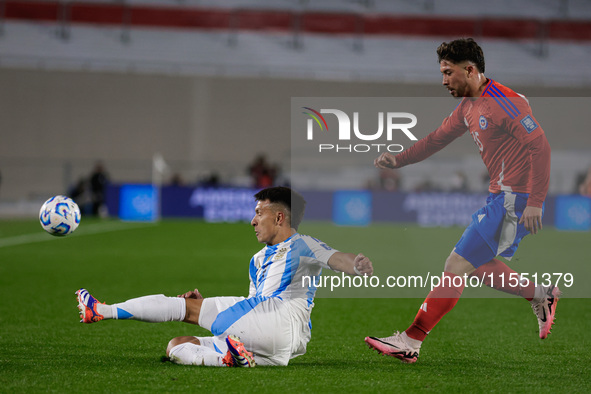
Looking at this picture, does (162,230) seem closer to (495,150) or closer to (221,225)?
(221,225)

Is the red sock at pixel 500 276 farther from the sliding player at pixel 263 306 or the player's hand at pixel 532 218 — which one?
the sliding player at pixel 263 306

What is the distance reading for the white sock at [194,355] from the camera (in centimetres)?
408

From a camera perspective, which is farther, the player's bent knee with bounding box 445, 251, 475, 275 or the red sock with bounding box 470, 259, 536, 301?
the red sock with bounding box 470, 259, 536, 301

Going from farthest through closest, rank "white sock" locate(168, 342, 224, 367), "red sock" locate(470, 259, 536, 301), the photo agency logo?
1. the photo agency logo
2. "red sock" locate(470, 259, 536, 301)
3. "white sock" locate(168, 342, 224, 367)

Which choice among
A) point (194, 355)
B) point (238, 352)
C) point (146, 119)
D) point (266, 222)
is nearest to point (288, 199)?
point (266, 222)

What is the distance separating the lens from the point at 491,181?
456cm

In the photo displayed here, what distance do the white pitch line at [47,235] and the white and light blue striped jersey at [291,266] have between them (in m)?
8.78

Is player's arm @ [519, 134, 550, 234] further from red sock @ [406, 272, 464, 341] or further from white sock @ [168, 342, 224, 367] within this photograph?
white sock @ [168, 342, 224, 367]

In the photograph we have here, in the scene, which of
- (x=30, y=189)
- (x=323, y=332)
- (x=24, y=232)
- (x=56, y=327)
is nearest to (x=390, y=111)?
(x=323, y=332)

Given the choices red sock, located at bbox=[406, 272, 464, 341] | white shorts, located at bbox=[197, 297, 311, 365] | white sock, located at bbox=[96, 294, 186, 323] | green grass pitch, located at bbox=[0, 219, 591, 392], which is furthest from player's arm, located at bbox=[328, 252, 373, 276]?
white sock, located at bbox=[96, 294, 186, 323]

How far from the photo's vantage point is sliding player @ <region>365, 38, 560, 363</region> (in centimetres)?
430

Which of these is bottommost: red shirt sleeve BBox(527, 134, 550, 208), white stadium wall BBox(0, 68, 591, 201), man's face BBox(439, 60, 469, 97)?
red shirt sleeve BBox(527, 134, 550, 208)

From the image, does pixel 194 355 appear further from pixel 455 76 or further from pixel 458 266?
pixel 455 76

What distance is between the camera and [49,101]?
947 inches
